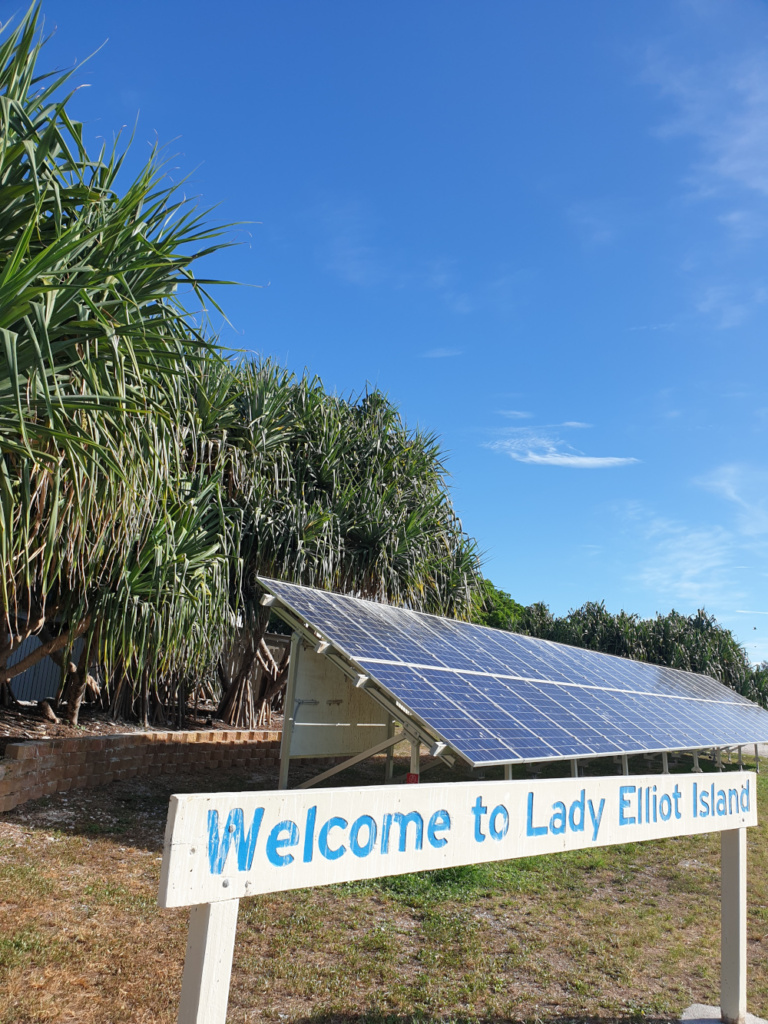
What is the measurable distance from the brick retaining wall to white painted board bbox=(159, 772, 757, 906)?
20.4 feet

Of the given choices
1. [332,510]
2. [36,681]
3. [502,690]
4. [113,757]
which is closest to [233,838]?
[502,690]

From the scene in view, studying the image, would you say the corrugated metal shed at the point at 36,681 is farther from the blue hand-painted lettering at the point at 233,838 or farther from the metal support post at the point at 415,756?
the blue hand-painted lettering at the point at 233,838

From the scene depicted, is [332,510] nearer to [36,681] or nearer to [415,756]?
[415,756]

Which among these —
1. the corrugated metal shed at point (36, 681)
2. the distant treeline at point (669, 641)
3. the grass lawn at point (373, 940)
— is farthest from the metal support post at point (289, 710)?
the distant treeline at point (669, 641)

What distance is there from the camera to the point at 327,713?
981 cm

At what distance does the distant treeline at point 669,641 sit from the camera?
2983 centimetres

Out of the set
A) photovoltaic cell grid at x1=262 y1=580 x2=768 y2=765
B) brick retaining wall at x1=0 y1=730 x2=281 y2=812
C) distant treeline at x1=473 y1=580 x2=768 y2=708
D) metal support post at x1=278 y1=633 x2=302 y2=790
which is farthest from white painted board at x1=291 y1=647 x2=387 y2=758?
distant treeline at x1=473 y1=580 x2=768 y2=708

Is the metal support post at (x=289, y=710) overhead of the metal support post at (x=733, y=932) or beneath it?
overhead

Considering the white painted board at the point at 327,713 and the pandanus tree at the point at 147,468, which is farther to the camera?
the white painted board at the point at 327,713

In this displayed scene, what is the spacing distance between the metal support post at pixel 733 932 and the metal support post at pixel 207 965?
3.55 meters

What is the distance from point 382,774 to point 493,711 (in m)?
5.99

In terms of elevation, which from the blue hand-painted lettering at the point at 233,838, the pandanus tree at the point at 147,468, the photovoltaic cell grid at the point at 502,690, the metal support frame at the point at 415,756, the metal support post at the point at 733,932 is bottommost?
the metal support post at the point at 733,932

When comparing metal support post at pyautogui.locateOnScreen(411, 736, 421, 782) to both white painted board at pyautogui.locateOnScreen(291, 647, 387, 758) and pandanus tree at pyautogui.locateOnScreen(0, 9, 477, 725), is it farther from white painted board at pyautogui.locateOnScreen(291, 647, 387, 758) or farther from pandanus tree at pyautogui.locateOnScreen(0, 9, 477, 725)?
pandanus tree at pyautogui.locateOnScreen(0, 9, 477, 725)

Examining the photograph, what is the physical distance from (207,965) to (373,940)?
3.38 meters
